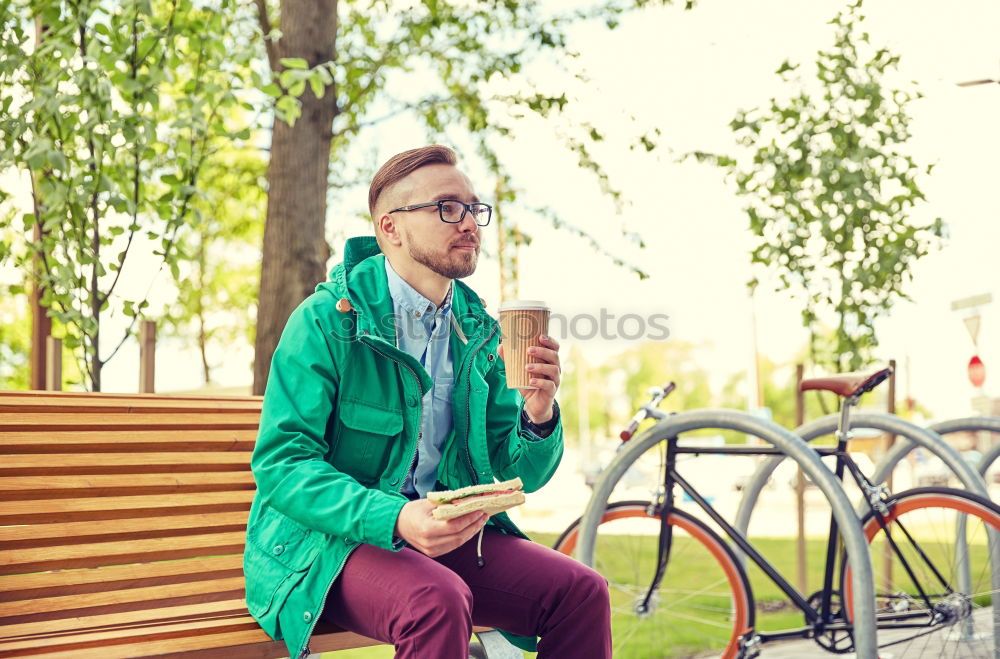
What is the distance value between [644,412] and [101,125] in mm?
2780

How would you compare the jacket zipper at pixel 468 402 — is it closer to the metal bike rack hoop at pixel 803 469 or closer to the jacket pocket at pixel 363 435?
the jacket pocket at pixel 363 435

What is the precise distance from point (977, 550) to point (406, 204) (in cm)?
361

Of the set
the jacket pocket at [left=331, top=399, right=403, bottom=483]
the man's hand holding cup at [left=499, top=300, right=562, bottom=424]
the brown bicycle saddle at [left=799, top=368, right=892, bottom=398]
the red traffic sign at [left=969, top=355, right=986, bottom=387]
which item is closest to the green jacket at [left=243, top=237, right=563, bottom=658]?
the jacket pocket at [left=331, top=399, right=403, bottom=483]

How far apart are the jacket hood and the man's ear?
7cm

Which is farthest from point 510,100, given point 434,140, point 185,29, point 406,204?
point 406,204

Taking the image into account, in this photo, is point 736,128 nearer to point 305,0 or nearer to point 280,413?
point 305,0

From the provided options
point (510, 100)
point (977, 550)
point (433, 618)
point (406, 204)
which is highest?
point (510, 100)

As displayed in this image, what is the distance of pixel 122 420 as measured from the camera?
3.56 meters

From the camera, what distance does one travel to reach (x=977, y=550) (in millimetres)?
4977

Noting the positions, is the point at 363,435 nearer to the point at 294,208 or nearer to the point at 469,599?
the point at 469,599

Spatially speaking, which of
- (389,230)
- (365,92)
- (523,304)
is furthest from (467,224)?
(365,92)

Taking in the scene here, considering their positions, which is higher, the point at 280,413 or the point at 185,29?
the point at 185,29

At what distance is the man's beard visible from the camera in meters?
2.71

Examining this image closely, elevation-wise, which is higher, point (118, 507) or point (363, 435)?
point (363, 435)
